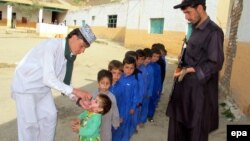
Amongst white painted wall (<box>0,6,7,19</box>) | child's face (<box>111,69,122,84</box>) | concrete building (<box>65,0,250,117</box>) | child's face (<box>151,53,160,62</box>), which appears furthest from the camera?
white painted wall (<box>0,6,7,19</box>)

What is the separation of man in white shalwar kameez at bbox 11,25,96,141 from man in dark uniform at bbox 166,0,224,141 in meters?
0.97

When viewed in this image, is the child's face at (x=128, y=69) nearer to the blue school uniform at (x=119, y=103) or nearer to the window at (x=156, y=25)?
the blue school uniform at (x=119, y=103)

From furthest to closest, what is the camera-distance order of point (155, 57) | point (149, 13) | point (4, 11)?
1. point (4, 11)
2. point (149, 13)
3. point (155, 57)

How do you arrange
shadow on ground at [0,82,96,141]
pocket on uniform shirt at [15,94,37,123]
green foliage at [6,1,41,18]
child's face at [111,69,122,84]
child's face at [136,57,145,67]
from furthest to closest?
1. green foliage at [6,1,41,18]
2. child's face at [136,57,145,67]
3. shadow on ground at [0,82,96,141]
4. child's face at [111,69,122,84]
5. pocket on uniform shirt at [15,94,37,123]

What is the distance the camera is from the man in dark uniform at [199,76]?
3.35 meters

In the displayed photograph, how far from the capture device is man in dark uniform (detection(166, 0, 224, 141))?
3346 mm

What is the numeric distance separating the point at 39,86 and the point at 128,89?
4.48ft

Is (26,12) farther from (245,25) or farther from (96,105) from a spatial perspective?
(96,105)

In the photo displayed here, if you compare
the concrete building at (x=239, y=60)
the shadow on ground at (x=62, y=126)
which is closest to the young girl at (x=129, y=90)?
the shadow on ground at (x=62, y=126)

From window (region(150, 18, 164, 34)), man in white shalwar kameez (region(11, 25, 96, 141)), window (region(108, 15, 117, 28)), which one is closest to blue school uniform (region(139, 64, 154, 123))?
man in white shalwar kameez (region(11, 25, 96, 141))

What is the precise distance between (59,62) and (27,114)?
66cm

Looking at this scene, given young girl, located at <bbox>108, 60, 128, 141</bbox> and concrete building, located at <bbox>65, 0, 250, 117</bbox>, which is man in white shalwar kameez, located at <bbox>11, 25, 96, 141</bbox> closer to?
young girl, located at <bbox>108, 60, 128, 141</bbox>

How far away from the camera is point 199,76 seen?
131 inches

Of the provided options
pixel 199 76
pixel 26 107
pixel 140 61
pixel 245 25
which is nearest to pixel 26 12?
pixel 245 25
